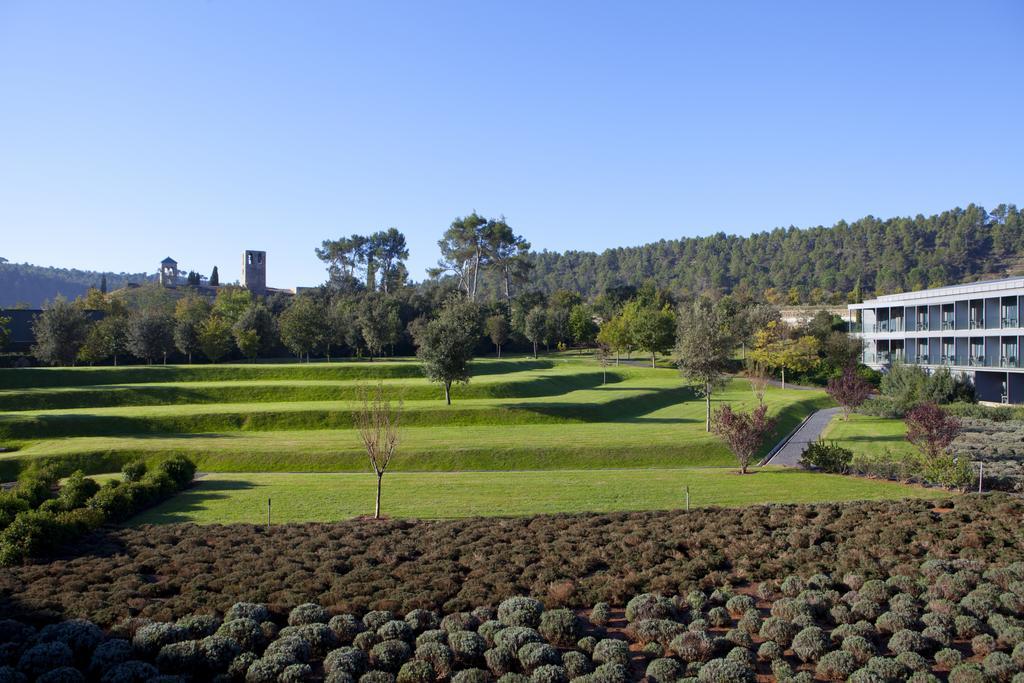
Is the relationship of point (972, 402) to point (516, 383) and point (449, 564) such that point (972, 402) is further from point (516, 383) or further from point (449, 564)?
point (449, 564)

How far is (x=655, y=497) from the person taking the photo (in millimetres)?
24547

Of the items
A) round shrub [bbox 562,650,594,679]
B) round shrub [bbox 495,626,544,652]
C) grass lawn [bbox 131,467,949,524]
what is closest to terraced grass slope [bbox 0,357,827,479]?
grass lawn [bbox 131,467,949,524]

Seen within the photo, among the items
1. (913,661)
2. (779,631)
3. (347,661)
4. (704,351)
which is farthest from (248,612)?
(704,351)

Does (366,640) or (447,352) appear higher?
(447,352)

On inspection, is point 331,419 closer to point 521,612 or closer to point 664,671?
point 521,612

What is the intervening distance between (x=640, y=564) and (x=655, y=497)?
808 cm

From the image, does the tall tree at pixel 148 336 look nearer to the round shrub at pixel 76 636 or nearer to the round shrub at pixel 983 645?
the round shrub at pixel 76 636

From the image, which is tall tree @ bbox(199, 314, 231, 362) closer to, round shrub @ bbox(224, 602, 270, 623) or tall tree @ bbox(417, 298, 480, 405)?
tall tree @ bbox(417, 298, 480, 405)

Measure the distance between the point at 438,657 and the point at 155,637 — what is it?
5.07 meters

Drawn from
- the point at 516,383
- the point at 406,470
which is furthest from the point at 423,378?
the point at 406,470

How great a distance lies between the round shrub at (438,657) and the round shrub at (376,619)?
1543mm

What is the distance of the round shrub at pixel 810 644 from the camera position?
12.0m

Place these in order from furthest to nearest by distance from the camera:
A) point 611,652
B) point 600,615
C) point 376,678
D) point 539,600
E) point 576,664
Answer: point 539,600, point 600,615, point 611,652, point 576,664, point 376,678

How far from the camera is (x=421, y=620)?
1336 cm
